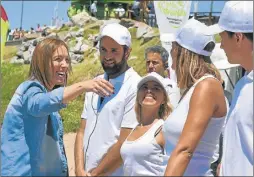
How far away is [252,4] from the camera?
76.0 inches

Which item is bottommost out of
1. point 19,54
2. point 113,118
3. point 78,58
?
point 19,54

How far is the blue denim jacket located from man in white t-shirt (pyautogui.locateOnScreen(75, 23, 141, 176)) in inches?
27.1

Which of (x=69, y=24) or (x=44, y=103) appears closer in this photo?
(x=44, y=103)

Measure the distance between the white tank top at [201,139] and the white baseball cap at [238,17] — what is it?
0.30 metres

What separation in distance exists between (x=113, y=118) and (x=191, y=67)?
739 mm

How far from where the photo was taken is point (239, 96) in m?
1.87

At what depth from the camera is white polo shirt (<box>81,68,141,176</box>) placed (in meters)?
2.84

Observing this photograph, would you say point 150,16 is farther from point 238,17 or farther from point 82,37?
point 238,17

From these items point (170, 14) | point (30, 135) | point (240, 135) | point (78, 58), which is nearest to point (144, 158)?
point (30, 135)

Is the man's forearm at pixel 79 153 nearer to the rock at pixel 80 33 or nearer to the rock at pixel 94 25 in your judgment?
the rock at pixel 80 33

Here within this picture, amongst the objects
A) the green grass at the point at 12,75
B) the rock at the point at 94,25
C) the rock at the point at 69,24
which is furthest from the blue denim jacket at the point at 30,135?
the rock at the point at 69,24

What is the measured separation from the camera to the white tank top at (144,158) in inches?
100.0

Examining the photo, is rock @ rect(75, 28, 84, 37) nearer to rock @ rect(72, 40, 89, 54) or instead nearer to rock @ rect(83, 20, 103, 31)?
rock @ rect(83, 20, 103, 31)

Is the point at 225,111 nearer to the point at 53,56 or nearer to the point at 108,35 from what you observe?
the point at 53,56
